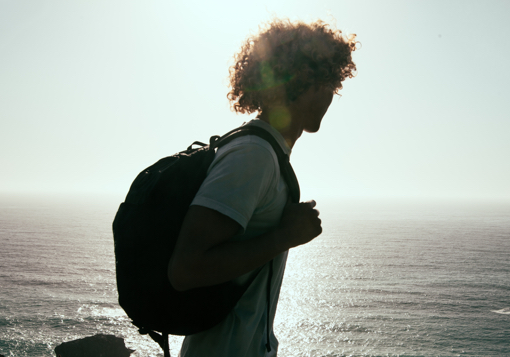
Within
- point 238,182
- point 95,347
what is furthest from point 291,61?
point 95,347

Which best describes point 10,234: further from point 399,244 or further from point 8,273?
point 399,244

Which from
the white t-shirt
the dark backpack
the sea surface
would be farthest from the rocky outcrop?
the dark backpack

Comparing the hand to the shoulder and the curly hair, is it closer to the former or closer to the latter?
the shoulder

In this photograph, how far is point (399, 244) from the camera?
122 m

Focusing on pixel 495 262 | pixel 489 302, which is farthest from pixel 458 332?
pixel 495 262

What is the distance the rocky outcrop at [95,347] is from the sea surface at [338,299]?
3486mm

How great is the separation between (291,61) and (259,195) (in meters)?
0.62

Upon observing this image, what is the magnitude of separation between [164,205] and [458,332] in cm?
7085

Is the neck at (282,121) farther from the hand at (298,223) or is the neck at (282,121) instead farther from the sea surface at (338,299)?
the sea surface at (338,299)

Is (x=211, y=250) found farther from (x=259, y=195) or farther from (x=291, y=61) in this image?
(x=291, y=61)

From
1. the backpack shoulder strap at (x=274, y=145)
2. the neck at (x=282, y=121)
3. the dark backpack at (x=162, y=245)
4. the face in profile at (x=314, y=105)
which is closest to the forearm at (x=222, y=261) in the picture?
the dark backpack at (x=162, y=245)

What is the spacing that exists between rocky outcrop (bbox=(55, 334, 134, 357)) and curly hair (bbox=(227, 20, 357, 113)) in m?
49.2

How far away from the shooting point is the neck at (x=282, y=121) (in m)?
1.47

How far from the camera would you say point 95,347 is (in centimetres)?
4256
